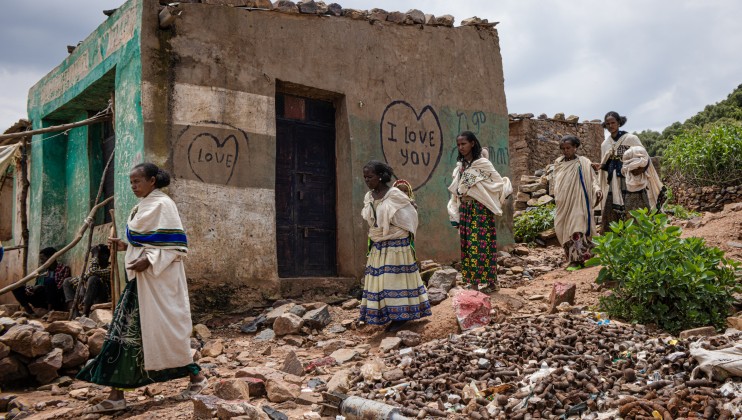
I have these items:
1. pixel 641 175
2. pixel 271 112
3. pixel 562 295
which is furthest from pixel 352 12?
pixel 562 295

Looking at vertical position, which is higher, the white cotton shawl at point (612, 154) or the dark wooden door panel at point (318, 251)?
the white cotton shawl at point (612, 154)

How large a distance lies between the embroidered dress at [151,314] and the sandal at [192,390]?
119mm

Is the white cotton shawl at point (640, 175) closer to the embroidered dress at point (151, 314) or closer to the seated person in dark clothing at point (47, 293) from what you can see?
the embroidered dress at point (151, 314)

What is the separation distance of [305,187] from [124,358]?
12.6ft

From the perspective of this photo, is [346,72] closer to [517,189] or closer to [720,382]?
[720,382]

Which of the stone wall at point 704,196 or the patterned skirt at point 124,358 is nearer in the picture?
the patterned skirt at point 124,358

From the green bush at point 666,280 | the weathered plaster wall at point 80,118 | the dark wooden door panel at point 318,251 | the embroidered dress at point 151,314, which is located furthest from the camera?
the dark wooden door panel at point 318,251

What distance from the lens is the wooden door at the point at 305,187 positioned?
24.1 ft

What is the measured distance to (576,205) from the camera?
7.13 m

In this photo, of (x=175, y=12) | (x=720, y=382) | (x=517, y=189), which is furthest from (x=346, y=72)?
(x=517, y=189)

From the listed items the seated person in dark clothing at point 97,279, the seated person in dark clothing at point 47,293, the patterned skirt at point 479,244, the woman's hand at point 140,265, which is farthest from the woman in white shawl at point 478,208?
the seated person in dark clothing at point 47,293

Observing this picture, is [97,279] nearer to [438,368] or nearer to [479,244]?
[479,244]

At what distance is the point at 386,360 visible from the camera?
4820 millimetres

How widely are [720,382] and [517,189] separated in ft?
33.3
